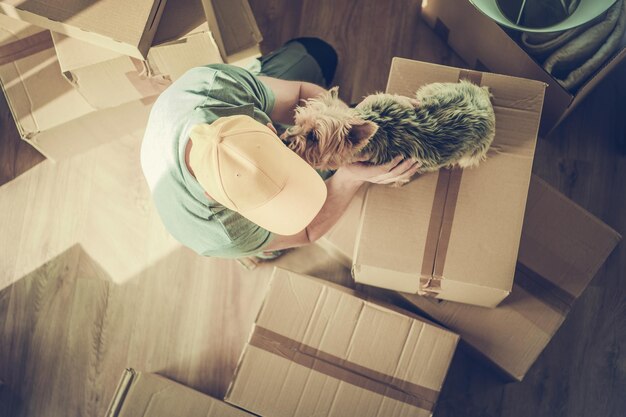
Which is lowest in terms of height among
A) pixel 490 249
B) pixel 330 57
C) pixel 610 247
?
pixel 610 247

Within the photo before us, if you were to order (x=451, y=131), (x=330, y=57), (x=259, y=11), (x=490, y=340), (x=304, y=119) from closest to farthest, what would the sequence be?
(x=304, y=119) < (x=451, y=131) < (x=490, y=340) < (x=330, y=57) < (x=259, y=11)

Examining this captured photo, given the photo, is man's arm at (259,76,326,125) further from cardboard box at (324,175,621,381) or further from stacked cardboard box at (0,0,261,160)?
cardboard box at (324,175,621,381)

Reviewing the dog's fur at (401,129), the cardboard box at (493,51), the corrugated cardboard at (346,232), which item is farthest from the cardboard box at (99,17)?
the cardboard box at (493,51)

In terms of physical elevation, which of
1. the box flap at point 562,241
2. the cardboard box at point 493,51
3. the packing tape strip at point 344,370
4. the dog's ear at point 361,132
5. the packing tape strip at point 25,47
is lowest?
the packing tape strip at point 344,370

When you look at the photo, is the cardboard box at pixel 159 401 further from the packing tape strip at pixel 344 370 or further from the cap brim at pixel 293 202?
the cap brim at pixel 293 202

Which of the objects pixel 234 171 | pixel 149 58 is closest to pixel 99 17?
pixel 149 58

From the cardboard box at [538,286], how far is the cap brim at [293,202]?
539 mm

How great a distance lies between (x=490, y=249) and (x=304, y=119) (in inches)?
20.0

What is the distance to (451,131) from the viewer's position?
3.12 ft

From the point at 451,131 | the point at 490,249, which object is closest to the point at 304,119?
the point at 451,131

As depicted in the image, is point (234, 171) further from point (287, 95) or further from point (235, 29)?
point (235, 29)

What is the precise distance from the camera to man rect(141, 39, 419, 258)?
0.80 meters

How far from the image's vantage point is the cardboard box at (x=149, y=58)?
1.21 m

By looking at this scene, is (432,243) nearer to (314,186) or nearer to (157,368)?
(314,186)
